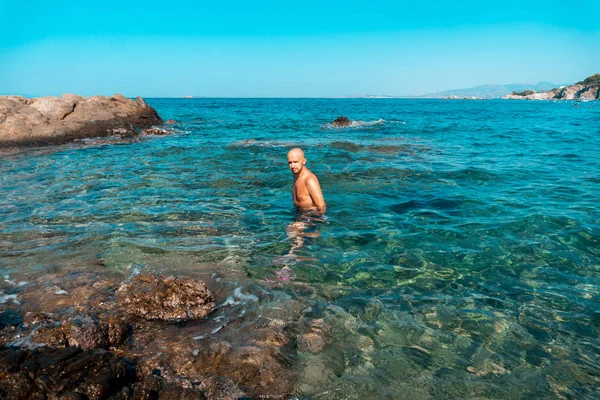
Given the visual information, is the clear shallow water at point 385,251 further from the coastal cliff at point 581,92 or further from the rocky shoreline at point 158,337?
the coastal cliff at point 581,92

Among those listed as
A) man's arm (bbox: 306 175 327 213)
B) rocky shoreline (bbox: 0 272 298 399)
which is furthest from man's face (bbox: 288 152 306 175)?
rocky shoreline (bbox: 0 272 298 399)

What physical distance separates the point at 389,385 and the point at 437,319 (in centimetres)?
129

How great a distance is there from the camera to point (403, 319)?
4340 mm

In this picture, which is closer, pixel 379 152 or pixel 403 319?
pixel 403 319

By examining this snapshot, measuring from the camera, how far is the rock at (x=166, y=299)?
4273 mm

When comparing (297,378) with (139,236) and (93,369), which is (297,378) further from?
(139,236)

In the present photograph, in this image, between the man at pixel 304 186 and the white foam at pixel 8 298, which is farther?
the man at pixel 304 186

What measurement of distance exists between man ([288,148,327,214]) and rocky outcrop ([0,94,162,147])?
16.9 metres

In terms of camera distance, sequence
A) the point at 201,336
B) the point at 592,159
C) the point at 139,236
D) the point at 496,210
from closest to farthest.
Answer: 1. the point at 201,336
2. the point at 139,236
3. the point at 496,210
4. the point at 592,159

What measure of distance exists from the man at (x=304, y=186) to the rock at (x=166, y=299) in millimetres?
3405

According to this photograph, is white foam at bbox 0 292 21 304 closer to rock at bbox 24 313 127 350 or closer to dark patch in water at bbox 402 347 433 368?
rock at bbox 24 313 127 350

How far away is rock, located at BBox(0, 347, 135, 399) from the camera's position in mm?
2578

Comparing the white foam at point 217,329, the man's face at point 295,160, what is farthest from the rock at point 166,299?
the man's face at point 295,160

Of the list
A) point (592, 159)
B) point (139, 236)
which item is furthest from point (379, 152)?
point (139, 236)
